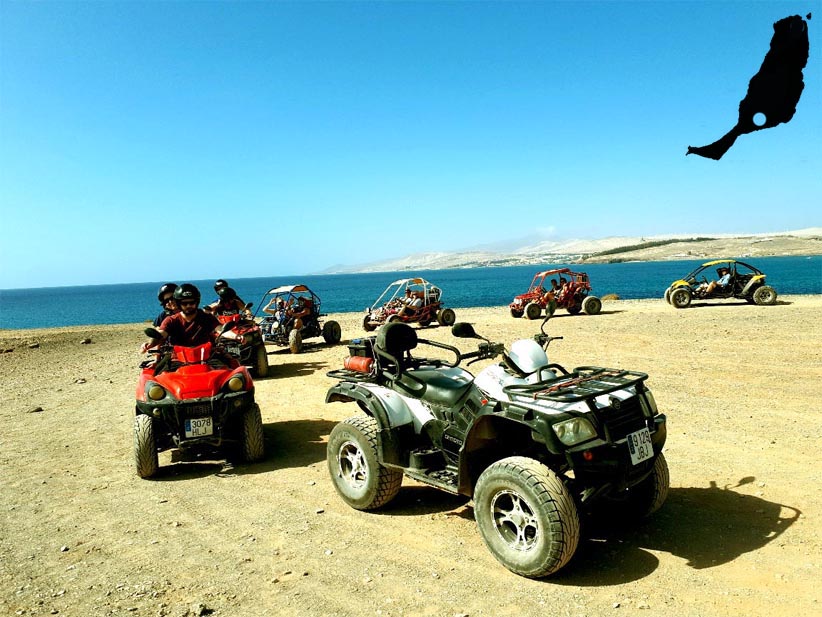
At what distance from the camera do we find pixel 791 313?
1853 centimetres

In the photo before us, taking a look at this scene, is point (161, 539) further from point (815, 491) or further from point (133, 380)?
point (133, 380)

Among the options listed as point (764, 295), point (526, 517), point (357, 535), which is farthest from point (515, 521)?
point (764, 295)

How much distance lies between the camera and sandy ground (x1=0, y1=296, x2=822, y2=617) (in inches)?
138

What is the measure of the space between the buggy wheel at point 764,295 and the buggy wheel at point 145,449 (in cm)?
2380

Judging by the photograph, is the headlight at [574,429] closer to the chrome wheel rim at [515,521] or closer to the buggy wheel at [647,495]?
the chrome wheel rim at [515,521]

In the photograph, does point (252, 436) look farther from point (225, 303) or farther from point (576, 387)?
point (225, 303)

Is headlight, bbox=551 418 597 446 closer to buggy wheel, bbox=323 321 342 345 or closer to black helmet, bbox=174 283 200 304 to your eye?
black helmet, bbox=174 283 200 304

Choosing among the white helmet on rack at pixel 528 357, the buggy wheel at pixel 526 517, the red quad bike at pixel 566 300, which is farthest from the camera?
the red quad bike at pixel 566 300

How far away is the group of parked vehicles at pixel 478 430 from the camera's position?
3.61m

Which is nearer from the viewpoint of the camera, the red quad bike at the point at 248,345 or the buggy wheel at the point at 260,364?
the red quad bike at the point at 248,345

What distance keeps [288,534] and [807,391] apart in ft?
26.0

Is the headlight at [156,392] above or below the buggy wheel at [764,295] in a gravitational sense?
above

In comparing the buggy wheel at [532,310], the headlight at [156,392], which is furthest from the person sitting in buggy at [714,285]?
the headlight at [156,392]

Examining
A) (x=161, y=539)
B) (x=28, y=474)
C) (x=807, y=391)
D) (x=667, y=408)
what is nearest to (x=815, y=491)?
(x=667, y=408)
